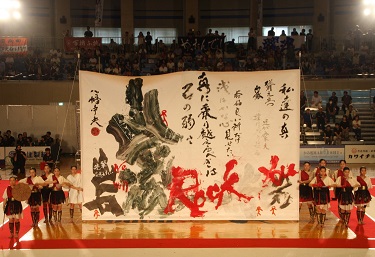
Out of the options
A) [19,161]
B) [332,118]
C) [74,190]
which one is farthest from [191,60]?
[74,190]

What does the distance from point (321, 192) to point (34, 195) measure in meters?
6.10

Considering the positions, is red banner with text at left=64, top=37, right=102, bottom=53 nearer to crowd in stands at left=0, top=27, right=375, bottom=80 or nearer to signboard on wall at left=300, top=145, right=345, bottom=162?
crowd in stands at left=0, top=27, right=375, bottom=80

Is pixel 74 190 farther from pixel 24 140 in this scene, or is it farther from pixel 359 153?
pixel 359 153

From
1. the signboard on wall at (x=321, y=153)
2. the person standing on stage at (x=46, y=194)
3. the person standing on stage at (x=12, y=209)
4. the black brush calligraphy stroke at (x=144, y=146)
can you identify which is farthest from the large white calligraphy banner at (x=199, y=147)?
the signboard on wall at (x=321, y=153)

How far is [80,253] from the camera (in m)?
10.4

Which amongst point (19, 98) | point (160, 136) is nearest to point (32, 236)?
point (160, 136)

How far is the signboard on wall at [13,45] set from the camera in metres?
23.9

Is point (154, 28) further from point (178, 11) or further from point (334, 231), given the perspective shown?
point (334, 231)

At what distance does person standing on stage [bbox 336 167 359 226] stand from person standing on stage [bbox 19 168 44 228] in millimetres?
6380

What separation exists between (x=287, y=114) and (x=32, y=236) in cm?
599

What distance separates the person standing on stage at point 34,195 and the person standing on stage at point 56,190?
0.25 m

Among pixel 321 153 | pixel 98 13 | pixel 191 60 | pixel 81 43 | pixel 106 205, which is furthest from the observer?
pixel 98 13

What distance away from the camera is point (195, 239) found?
11156mm

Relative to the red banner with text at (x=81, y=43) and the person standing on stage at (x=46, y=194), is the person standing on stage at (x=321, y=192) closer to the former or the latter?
the person standing on stage at (x=46, y=194)
